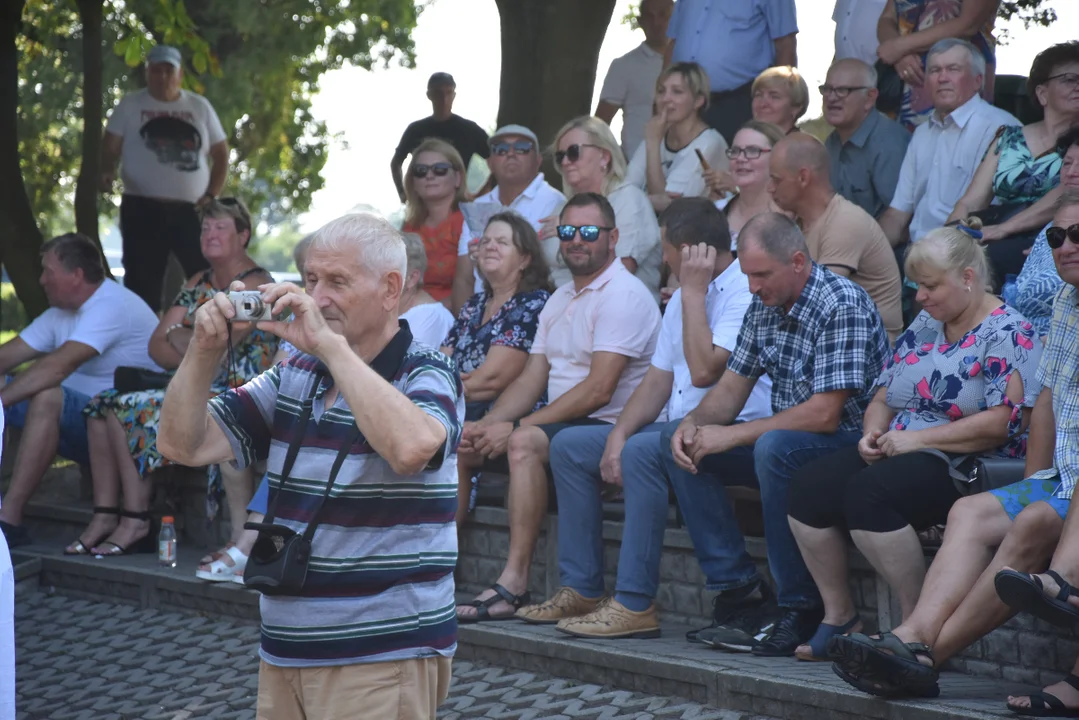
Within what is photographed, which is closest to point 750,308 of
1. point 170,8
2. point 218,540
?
point 218,540

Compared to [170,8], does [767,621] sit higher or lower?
lower

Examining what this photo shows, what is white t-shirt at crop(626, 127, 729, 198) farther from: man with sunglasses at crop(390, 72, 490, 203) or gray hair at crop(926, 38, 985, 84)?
man with sunglasses at crop(390, 72, 490, 203)

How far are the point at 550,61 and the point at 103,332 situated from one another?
4485 millimetres

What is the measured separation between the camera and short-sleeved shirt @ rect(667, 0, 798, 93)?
8914 millimetres

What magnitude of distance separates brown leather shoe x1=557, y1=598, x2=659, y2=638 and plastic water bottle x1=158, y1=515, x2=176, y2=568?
289cm

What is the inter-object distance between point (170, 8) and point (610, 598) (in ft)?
20.9

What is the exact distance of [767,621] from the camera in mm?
5875

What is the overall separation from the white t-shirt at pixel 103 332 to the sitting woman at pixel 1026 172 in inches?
200

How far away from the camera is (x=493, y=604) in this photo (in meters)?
6.64

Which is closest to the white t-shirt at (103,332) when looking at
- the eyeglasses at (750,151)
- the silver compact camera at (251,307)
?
the eyeglasses at (750,151)

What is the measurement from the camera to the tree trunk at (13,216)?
11664 millimetres

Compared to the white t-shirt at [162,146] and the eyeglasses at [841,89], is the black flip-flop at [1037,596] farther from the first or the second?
the white t-shirt at [162,146]

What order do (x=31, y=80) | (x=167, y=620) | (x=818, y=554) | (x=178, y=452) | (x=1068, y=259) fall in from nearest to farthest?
(x=178, y=452) < (x=1068, y=259) < (x=818, y=554) < (x=167, y=620) < (x=31, y=80)

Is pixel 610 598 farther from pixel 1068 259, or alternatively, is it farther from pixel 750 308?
pixel 1068 259
